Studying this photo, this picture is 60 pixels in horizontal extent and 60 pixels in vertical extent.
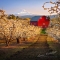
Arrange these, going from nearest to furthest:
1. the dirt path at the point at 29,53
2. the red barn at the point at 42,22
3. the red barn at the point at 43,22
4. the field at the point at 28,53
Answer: the field at the point at 28,53 → the dirt path at the point at 29,53 → the red barn at the point at 43,22 → the red barn at the point at 42,22

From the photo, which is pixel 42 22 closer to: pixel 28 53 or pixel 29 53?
pixel 28 53

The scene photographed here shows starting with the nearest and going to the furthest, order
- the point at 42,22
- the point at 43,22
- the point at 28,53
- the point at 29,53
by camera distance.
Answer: the point at 29,53, the point at 28,53, the point at 43,22, the point at 42,22

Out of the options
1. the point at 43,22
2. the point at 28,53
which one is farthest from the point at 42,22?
the point at 28,53

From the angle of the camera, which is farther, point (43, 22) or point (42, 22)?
point (42, 22)

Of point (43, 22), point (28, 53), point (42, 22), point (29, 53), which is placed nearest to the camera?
point (29, 53)

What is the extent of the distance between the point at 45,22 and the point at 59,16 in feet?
346

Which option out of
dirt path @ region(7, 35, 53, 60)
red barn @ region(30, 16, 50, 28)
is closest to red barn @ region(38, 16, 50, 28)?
red barn @ region(30, 16, 50, 28)

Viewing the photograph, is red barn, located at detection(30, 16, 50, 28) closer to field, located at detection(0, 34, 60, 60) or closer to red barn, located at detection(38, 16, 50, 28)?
red barn, located at detection(38, 16, 50, 28)

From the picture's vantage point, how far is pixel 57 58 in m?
20.3

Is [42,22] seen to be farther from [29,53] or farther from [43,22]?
[29,53]

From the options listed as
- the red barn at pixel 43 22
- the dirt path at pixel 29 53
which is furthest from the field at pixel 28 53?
the red barn at pixel 43 22

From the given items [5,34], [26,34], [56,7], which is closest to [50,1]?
[56,7]

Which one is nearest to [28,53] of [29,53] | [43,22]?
[29,53]

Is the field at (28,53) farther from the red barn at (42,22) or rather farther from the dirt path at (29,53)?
the red barn at (42,22)
